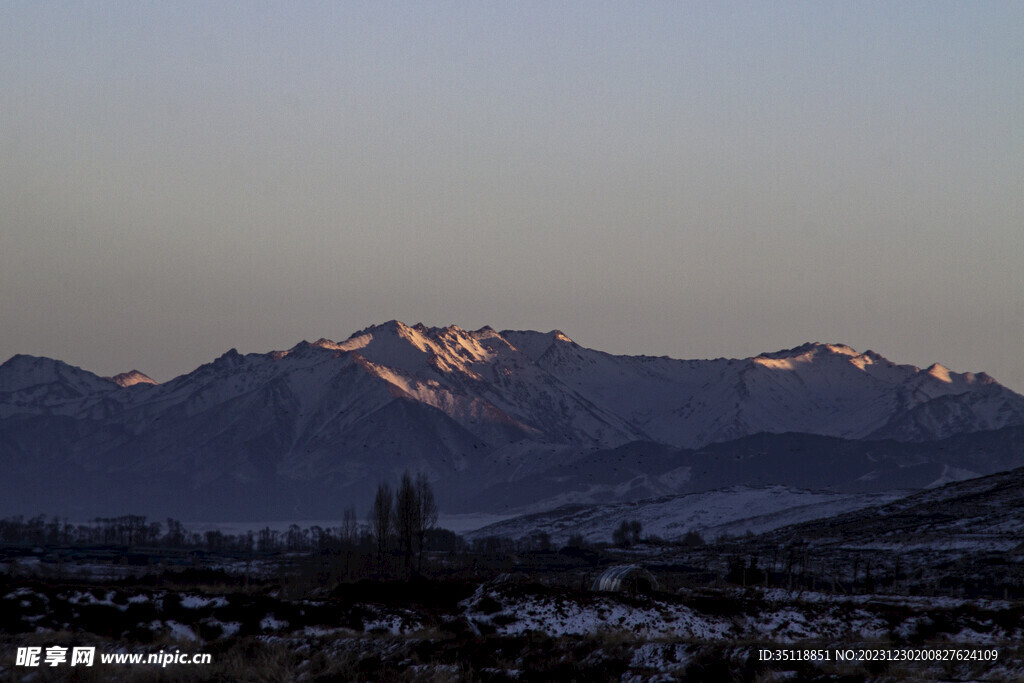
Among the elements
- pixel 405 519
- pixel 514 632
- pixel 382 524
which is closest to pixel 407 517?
pixel 405 519

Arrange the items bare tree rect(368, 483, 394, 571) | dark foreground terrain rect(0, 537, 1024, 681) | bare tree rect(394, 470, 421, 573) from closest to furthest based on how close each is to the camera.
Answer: dark foreground terrain rect(0, 537, 1024, 681)
bare tree rect(394, 470, 421, 573)
bare tree rect(368, 483, 394, 571)

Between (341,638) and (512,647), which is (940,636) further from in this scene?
(341,638)

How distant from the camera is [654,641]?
30688 mm

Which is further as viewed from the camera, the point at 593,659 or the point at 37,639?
the point at 37,639

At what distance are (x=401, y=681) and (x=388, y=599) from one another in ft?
120

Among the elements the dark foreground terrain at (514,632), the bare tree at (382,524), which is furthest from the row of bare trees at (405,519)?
the dark foreground terrain at (514,632)

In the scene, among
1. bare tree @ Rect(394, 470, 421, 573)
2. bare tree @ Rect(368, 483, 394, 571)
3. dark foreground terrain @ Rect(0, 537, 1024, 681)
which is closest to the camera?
dark foreground terrain @ Rect(0, 537, 1024, 681)

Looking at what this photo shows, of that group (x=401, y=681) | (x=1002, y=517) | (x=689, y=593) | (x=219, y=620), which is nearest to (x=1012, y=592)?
(x=689, y=593)

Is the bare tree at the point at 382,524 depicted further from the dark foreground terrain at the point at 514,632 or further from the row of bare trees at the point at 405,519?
the dark foreground terrain at the point at 514,632

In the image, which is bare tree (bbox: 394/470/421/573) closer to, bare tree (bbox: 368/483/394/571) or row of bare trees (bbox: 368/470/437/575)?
row of bare trees (bbox: 368/470/437/575)

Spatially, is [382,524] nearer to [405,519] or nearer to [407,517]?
[405,519]

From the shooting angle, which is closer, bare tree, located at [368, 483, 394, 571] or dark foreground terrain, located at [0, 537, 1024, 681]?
dark foreground terrain, located at [0, 537, 1024, 681]

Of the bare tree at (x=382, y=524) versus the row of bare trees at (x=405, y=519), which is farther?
the bare tree at (x=382, y=524)

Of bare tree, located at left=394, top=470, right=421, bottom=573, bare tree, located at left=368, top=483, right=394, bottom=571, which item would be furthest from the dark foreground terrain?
bare tree, located at left=368, top=483, right=394, bottom=571
